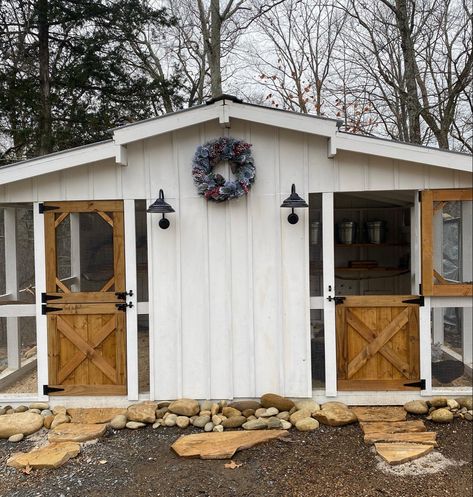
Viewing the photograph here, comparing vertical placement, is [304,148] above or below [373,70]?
below

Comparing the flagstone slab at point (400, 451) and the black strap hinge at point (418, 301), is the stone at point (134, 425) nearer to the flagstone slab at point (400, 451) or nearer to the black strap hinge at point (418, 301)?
the flagstone slab at point (400, 451)

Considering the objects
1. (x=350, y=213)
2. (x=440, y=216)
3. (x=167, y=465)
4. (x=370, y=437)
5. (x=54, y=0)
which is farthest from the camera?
(x=54, y=0)

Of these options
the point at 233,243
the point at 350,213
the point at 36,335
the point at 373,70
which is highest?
the point at 373,70

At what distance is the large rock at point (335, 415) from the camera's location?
3.44 meters

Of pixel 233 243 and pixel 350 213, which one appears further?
pixel 350 213

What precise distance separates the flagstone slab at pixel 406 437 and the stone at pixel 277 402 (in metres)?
0.69

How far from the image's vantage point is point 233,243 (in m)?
3.77

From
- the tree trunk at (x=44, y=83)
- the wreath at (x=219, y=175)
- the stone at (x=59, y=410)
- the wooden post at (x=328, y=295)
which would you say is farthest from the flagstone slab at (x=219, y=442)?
the tree trunk at (x=44, y=83)

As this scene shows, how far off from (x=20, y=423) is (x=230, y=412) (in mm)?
1735

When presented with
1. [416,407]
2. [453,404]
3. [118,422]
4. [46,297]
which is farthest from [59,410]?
[453,404]

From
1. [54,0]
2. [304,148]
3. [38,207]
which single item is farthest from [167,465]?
[54,0]

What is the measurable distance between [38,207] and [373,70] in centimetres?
819

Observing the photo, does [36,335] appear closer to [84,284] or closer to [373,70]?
[84,284]

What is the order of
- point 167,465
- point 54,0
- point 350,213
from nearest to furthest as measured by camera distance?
point 167,465 < point 350,213 < point 54,0
